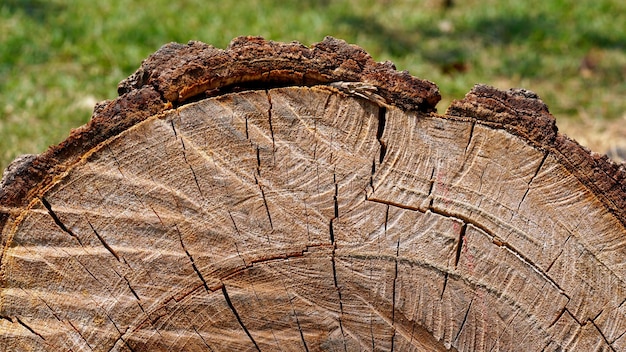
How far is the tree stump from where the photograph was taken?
2.10m

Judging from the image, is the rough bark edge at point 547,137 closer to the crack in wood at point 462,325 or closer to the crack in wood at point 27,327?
the crack in wood at point 462,325

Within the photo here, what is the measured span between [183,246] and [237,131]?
12.8 inches

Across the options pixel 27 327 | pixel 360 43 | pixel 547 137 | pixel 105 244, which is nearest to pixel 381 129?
pixel 547 137

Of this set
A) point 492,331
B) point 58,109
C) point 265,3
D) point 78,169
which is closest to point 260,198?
point 78,169

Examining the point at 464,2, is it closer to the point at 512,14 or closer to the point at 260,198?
the point at 512,14

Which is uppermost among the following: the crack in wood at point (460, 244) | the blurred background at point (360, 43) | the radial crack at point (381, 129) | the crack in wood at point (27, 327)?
the blurred background at point (360, 43)

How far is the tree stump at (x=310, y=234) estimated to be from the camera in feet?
6.88

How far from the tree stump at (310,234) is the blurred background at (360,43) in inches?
95.3

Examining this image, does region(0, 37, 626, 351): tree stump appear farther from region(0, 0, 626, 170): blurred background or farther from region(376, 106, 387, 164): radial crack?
region(0, 0, 626, 170): blurred background

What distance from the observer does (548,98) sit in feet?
17.5

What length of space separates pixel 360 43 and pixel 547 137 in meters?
3.88

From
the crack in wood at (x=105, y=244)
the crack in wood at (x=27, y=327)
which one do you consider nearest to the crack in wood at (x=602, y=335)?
the crack in wood at (x=105, y=244)

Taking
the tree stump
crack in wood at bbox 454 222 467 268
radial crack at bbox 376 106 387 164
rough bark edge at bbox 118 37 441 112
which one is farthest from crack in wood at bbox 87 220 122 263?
crack in wood at bbox 454 222 467 268

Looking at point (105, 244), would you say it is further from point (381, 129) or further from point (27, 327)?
point (381, 129)
